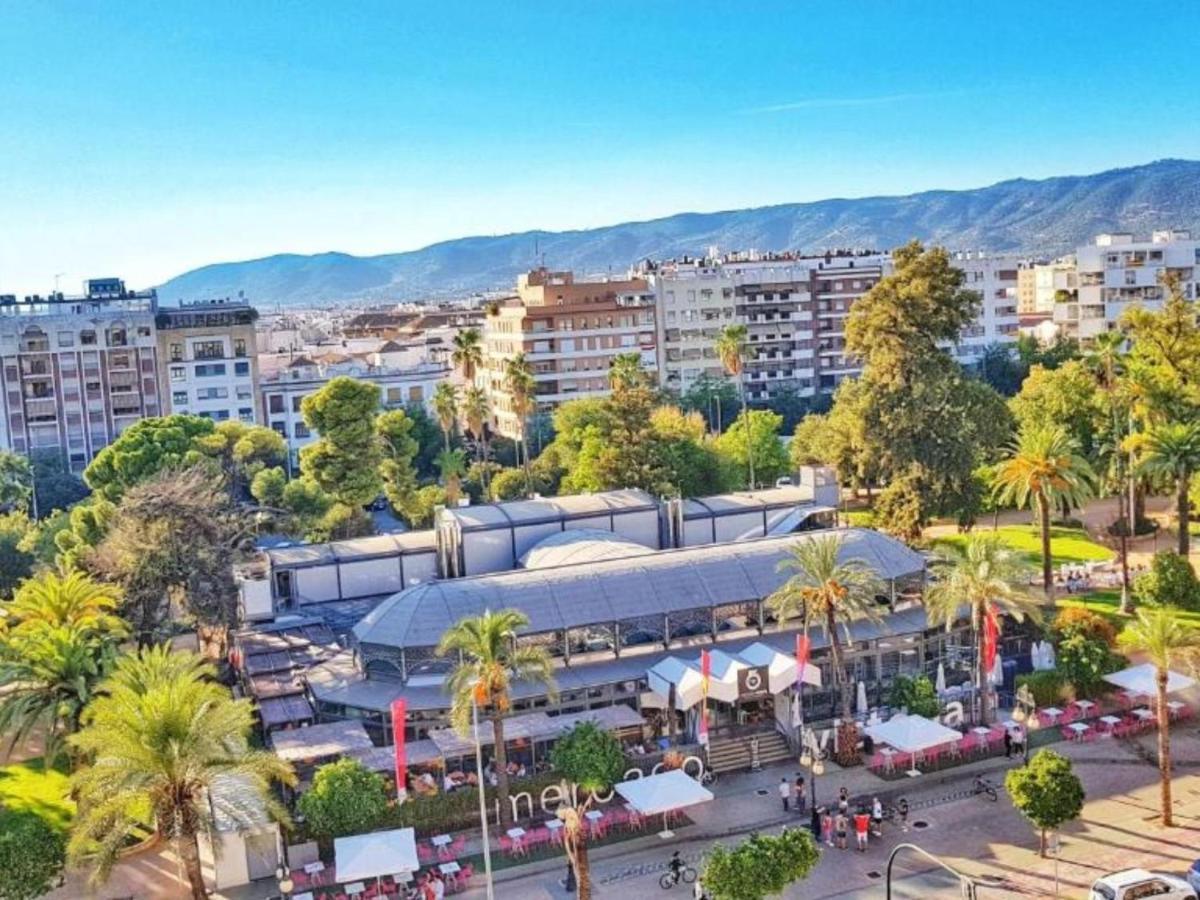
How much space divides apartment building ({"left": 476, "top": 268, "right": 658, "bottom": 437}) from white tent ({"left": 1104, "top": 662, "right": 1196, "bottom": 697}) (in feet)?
258

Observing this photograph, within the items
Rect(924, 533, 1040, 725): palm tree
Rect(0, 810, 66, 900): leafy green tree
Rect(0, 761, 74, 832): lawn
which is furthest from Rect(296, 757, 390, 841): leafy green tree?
Rect(924, 533, 1040, 725): palm tree

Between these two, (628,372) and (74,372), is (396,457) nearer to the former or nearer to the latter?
(628,372)

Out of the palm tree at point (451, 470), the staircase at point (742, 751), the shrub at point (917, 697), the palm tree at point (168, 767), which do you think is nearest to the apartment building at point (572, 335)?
the palm tree at point (451, 470)

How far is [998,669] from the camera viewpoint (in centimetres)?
4716

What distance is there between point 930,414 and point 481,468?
134 feet

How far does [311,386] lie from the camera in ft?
393

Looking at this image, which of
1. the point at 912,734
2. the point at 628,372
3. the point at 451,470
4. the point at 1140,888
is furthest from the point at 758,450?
the point at 1140,888

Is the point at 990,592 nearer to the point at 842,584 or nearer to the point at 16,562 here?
the point at 842,584

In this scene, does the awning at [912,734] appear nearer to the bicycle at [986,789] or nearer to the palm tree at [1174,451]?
the bicycle at [986,789]

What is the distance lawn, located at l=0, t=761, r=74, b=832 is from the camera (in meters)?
40.8

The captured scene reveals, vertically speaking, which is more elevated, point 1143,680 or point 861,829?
point 1143,680

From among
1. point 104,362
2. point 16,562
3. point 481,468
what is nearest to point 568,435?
point 481,468

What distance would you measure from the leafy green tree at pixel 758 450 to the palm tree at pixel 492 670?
1893 inches

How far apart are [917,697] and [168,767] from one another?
2585 cm
